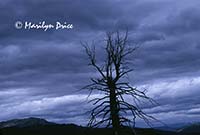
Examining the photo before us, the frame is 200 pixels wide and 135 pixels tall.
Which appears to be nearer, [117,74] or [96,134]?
[117,74]

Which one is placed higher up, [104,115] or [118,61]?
[118,61]

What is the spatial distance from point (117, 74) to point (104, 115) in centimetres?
402

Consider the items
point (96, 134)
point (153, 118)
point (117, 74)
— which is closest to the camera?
point (153, 118)

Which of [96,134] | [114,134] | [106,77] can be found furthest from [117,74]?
[96,134]

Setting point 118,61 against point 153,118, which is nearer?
point 153,118

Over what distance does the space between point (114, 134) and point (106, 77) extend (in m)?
5.29

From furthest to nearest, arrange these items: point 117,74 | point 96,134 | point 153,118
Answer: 1. point 96,134
2. point 117,74
3. point 153,118

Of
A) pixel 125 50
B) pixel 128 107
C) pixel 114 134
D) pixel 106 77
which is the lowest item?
pixel 114 134

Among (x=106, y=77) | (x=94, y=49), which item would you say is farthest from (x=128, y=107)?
(x=94, y=49)

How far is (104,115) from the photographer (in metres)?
35.7

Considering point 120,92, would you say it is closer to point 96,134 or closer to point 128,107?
point 128,107

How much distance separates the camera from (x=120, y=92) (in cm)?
3606

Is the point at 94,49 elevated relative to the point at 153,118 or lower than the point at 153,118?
elevated

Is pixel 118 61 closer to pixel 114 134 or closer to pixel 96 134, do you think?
pixel 114 134
